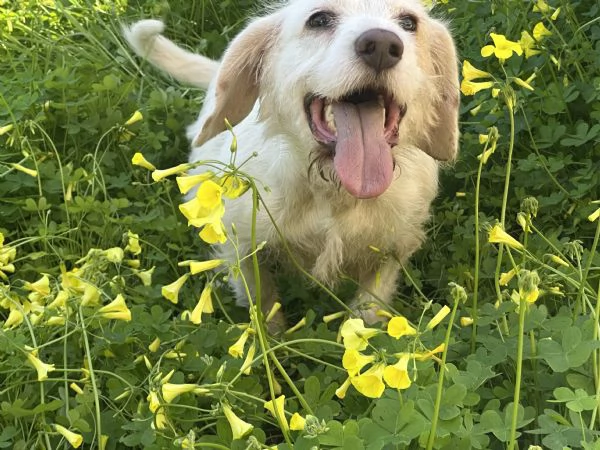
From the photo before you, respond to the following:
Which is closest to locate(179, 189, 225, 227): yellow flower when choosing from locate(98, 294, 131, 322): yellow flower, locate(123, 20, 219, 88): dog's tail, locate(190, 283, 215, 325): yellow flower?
locate(190, 283, 215, 325): yellow flower

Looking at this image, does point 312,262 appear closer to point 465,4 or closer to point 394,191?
point 394,191

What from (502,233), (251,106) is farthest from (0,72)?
(502,233)

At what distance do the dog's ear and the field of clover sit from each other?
205 millimetres

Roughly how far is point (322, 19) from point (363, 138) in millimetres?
511

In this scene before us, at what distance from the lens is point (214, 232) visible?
1.52 metres

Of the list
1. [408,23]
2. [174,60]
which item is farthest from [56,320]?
[174,60]

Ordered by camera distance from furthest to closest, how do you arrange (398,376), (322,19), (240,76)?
(240,76), (322,19), (398,376)

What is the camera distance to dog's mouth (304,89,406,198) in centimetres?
266

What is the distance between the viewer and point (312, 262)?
10.7 ft

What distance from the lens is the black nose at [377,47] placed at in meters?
2.51

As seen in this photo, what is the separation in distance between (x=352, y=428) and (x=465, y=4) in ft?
11.2

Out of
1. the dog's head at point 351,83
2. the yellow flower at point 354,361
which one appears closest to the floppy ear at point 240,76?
the dog's head at point 351,83

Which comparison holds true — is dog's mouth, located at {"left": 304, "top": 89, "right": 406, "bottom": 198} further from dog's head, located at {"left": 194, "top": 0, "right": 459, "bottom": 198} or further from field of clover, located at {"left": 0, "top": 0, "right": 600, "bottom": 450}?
field of clover, located at {"left": 0, "top": 0, "right": 600, "bottom": 450}

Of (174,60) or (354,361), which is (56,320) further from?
(174,60)
